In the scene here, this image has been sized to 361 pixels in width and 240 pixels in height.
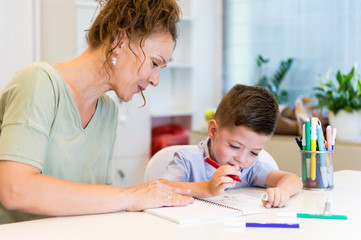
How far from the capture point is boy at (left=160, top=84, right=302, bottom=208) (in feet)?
4.84

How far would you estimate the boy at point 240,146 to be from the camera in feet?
4.84

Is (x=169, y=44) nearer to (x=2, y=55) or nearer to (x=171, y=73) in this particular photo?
(x=2, y=55)

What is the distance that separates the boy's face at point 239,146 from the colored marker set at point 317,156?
0.43 ft

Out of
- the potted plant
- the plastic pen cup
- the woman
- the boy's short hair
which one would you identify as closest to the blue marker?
the plastic pen cup

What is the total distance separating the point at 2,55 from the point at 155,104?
4.11 ft

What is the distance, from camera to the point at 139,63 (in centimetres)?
132

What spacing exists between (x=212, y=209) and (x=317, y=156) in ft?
1.62

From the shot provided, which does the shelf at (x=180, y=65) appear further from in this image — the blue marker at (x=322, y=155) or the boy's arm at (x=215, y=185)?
the boy's arm at (x=215, y=185)

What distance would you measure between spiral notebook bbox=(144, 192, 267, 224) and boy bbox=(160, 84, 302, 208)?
0.14m

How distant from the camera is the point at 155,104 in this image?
371cm

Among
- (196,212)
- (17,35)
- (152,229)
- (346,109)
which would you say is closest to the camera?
(152,229)

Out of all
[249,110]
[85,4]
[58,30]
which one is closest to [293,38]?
[85,4]

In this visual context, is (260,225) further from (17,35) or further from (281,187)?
(17,35)

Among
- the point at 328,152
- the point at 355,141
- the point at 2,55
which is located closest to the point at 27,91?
the point at 328,152
